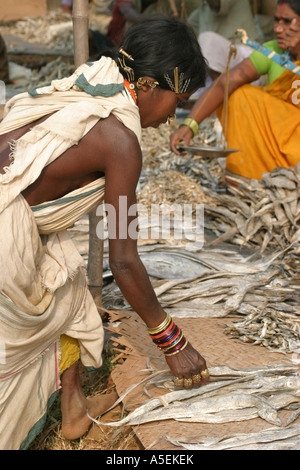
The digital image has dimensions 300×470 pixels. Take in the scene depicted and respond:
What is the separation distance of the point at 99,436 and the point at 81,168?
1.04 m

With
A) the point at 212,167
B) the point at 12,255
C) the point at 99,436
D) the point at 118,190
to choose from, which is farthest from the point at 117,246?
the point at 212,167

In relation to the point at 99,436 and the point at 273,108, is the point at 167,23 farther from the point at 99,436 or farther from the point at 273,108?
the point at 273,108

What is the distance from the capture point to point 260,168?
13.5ft

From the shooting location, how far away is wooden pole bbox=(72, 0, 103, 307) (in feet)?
7.06

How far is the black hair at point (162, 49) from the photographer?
1.69m

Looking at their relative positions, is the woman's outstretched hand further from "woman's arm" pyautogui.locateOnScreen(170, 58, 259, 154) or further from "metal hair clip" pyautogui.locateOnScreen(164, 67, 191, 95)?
"metal hair clip" pyautogui.locateOnScreen(164, 67, 191, 95)

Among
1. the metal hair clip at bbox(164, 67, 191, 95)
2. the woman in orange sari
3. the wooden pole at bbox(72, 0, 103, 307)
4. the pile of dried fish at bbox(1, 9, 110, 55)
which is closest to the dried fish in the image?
the wooden pole at bbox(72, 0, 103, 307)

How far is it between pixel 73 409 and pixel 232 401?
0.59 m

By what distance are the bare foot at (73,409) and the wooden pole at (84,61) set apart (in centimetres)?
48

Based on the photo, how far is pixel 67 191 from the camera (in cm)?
173

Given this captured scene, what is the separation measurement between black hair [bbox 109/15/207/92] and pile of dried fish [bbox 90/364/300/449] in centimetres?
104

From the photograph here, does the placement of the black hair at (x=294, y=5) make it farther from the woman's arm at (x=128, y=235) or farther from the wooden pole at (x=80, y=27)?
the woman's arm at (x=128, y=235)

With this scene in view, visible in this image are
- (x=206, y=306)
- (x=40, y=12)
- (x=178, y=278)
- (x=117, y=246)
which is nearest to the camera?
(x=117, y=246)
